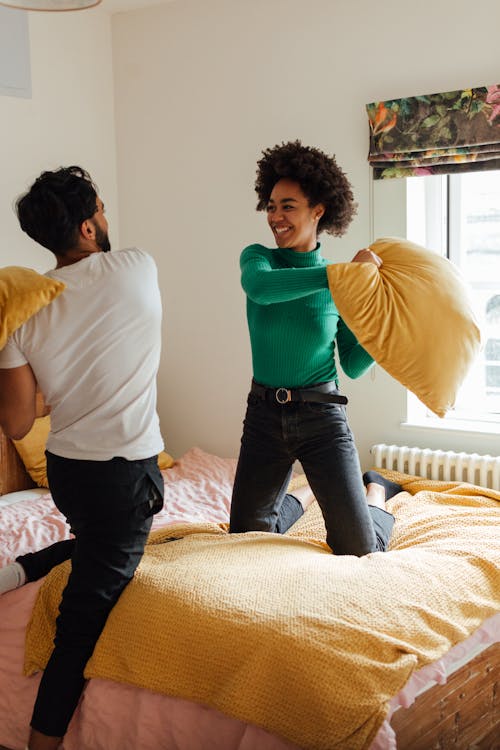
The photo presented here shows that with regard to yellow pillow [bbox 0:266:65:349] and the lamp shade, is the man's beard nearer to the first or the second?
yellow pillow [bbox 0:266:65:349]

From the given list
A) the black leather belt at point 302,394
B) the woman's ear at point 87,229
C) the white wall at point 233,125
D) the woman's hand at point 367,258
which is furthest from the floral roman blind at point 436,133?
the woman's ear at point 87,229

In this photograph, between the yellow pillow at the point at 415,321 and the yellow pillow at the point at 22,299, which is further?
the yellow pillow at the point at 415,321

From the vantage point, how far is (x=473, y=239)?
3309mm

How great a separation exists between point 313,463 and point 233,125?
75.8 inches

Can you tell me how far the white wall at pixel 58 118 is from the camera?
3.37 meters

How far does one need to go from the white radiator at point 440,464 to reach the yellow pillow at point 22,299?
189cm

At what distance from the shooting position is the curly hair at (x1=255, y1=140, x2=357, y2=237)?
7.29 feet

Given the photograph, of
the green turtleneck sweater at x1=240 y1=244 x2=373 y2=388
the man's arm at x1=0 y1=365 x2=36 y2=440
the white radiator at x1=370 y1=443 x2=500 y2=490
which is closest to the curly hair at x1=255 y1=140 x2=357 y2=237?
the green turtleneck sweater at x1=240 y1=244 x2=373 y2=388

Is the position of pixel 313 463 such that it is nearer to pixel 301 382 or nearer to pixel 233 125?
pixel 301 382

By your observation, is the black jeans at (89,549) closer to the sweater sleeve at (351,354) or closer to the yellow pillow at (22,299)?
the yellow pillow at (22,299)

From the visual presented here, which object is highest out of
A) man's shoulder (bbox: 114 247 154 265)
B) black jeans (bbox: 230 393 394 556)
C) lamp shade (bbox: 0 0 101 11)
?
lamp shade (bbox: 0 0 101 11)

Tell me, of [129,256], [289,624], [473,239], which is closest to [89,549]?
[289,624]

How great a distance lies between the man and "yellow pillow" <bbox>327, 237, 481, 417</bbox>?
0.52 m

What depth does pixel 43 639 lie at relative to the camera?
203cm
